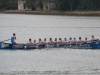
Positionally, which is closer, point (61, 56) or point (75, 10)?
point (61, 56)

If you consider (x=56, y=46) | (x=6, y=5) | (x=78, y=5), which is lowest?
(x=56, y=46)

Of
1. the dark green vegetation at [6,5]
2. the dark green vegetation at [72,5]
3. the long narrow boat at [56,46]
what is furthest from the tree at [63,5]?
the long narrow boat at [56,46]

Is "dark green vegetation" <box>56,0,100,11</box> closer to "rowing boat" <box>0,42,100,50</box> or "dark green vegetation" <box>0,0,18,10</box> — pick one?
"dark green vegetation" <box>0,0,18,10</box>

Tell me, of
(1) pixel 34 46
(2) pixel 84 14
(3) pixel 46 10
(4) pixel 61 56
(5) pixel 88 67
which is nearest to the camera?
(5) pixel 88 67

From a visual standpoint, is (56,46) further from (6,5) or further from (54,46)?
(6,5)

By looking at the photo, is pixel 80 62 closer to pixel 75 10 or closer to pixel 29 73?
pixel 29 73

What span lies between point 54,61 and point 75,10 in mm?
101186

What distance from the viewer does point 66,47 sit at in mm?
56812

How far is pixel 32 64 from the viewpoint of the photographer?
46.7m

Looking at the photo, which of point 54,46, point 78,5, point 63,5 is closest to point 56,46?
point 54,46

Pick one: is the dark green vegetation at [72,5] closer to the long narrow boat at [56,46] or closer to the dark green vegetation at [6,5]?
the dark green vegetation at [6,5]

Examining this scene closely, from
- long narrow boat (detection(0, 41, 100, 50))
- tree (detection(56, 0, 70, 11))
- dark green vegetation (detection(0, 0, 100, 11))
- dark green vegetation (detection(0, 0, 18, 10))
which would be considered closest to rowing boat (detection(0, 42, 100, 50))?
long narrow boat (detection(0, 41, 100, 50))

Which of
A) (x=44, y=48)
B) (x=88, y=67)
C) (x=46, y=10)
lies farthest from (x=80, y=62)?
(x=46, y=10)

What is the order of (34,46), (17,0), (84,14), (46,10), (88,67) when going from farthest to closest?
1. (17,0)
2. (46,10)
3. (84,14)
4. (34,46)
5. (88,67)
